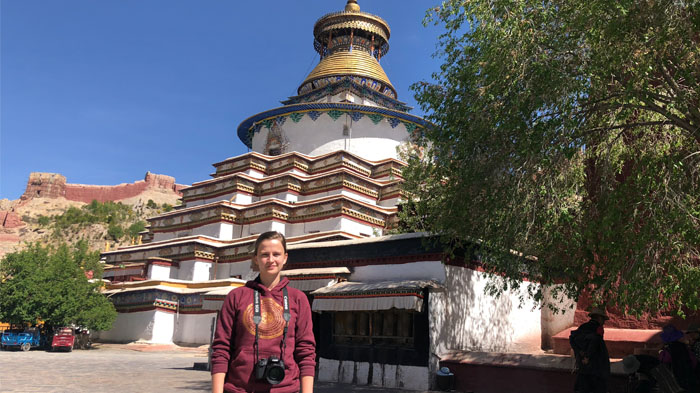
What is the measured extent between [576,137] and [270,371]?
7.03 m

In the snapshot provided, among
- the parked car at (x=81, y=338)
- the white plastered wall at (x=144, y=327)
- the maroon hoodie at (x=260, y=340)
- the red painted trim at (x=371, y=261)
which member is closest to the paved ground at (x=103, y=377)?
the red painted trim at (x=371, y=261)

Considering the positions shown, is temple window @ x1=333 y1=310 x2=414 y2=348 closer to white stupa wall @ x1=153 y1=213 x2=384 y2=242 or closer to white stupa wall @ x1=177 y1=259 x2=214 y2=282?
white stupa wall @ x1=153 y1=213 x2=384 y2=242

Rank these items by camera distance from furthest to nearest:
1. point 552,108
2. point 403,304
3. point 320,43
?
point 320,43 < point 403,304 < point 552,108

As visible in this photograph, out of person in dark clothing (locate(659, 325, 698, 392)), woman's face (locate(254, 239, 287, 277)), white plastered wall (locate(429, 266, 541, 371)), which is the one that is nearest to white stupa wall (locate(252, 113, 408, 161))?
white plastered wall (locate(429, 266, 541, 371))

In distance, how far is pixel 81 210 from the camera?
74938 millimetres

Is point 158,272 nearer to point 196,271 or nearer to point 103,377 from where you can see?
point 196,271

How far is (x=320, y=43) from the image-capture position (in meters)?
41.9

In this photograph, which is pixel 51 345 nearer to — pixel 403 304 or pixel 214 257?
pixel 214 257

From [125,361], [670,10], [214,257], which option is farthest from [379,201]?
[670,10]

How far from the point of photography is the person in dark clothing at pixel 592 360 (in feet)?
23.1

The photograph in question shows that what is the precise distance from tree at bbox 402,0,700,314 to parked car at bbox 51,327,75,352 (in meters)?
16.0

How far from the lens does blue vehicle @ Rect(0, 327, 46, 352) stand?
67.6ft

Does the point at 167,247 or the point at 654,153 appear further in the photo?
the point at 167,247

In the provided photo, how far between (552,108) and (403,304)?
16.4ft
